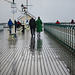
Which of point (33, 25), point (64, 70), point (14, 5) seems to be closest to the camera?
point (64, 70)

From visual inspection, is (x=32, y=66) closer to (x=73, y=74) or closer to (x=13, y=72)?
(x=13, y=72)

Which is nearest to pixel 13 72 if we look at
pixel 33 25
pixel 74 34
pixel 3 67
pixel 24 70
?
pixel 24 70

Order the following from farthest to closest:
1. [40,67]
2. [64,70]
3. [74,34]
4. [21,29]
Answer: [21,29]
[74,34]
[40,67]
[64,70]

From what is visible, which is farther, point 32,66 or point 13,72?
point 32,66

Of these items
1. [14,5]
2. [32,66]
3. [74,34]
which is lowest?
[32,66]

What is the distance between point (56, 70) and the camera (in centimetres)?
701

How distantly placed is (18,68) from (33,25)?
14.3m

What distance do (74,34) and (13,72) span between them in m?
4.90

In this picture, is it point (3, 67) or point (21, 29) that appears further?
point (21, 29)

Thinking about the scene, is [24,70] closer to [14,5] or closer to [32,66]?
[32,66]

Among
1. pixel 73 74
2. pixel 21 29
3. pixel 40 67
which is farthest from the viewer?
pixel 21 29

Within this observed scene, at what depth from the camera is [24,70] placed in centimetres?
705

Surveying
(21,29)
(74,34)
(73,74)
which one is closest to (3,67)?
(73,74)

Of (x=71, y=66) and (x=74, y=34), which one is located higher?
(x=74, y=34)
